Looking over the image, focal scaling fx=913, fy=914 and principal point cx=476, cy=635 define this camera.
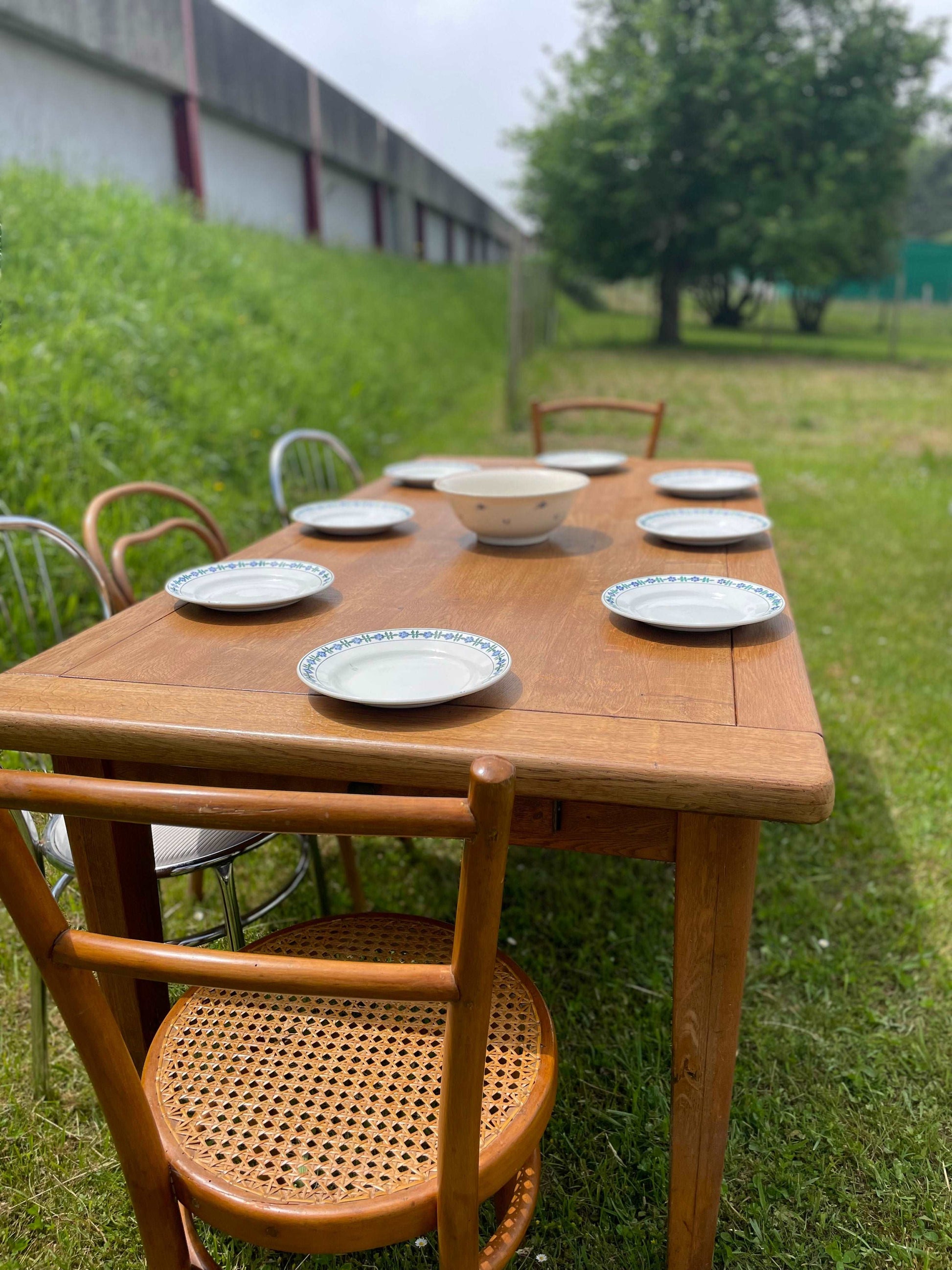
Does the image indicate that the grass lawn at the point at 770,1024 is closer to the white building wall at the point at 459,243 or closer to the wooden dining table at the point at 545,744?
the wooden dining table at the point at 545,744

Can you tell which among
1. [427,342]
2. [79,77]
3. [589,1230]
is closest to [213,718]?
[589,1230]

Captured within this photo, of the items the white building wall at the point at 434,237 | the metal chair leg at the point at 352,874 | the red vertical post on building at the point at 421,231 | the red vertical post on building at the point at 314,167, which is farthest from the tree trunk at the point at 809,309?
the metal chair leg at the point at 352,874

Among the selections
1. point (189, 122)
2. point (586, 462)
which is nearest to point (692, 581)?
point (586, 462)

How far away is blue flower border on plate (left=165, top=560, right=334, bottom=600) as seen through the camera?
57.9 inches

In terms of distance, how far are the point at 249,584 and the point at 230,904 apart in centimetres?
51

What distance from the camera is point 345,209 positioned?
473 inches

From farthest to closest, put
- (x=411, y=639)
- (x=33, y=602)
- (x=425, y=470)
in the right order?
(x=33, y=602) < (x=425, y=470) < (x=411, y=639)

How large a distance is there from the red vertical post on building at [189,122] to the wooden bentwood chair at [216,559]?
6.37m

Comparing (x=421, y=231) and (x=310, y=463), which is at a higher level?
(x=421, y=231)

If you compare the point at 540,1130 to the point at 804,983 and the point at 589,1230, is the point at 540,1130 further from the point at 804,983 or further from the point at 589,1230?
the point at 804,983

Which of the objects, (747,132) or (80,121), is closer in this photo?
(80,121)

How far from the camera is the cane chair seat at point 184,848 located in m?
1.38

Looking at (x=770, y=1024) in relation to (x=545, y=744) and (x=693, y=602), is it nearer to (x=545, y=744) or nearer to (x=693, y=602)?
(x=693, y=602)

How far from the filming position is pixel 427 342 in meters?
9.86
